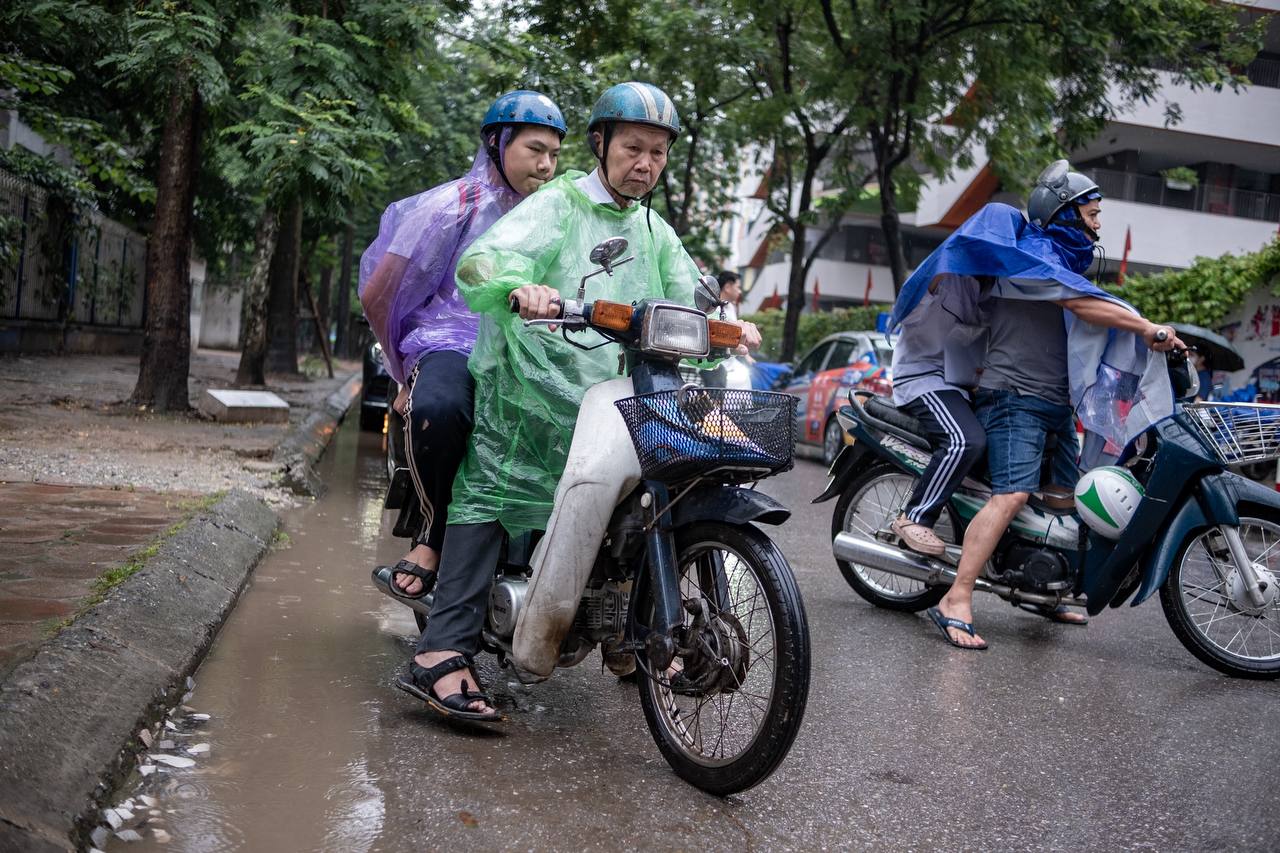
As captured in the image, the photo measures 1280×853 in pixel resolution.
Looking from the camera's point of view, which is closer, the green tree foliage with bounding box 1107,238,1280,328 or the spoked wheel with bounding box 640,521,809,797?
the spoked wheel with bounding box 640,521,809,797

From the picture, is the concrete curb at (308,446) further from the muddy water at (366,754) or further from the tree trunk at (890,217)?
the tree trunk at (890,217)

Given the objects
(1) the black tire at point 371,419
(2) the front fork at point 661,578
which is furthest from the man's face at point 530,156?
(1) the black tire at point 371,419

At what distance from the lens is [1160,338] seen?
5043 mm

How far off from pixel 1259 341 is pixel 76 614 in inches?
471

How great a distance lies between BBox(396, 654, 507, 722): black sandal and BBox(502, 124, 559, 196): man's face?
1.63m

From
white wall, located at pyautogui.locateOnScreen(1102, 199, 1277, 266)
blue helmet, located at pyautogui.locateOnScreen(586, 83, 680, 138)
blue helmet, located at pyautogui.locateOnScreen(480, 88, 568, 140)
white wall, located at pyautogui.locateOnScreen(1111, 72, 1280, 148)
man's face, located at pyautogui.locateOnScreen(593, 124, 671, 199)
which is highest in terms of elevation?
white wall, located at pyautogui.locateOnScreen(1111, 72, 1280, 148)

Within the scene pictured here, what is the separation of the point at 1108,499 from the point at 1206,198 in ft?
90.4

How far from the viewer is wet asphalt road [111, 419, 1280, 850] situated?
2961 millimetres

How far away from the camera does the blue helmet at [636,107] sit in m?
3.56

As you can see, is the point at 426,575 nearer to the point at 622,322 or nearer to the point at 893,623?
the point at 622,322

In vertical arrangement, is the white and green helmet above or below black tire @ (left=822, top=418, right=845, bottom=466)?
above

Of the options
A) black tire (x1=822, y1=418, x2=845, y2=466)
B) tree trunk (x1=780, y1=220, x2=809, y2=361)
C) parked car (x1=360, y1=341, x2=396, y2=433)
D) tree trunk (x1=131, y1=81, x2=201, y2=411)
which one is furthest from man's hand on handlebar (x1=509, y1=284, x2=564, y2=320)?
tree trunk (x1=780, y1=220, x2=809, y2=361)

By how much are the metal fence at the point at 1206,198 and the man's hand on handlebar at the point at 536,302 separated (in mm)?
28939

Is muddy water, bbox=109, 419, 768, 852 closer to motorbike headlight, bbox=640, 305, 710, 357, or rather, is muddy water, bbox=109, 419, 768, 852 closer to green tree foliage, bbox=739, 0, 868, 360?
motorbike headlight, bbox=640, 305, 710, 357
